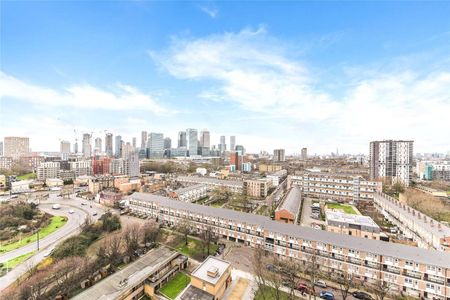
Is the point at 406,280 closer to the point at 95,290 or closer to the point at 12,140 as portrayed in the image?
the point at 95,290

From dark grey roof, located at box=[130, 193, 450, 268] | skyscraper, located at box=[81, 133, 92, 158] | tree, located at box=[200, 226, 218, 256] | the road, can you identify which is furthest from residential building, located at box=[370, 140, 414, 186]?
skyscraper, located at box=[81, 133, 92, 158]

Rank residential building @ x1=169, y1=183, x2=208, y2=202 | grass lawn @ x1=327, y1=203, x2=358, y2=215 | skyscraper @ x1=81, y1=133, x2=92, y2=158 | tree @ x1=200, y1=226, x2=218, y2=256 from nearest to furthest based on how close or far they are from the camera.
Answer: tree @ x1=200, y1=226, x2=218, y2=256 < grass lawn @ x1=327, y1=203, x2=358, y2=215 < residential building @ x1=169, y1=183, x2=208, y2=202 < skyscraper @ x1=81, y1=133, x2=92, y2=158

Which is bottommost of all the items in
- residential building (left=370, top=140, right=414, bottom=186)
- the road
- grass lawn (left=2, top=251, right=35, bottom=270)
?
grass lawn (left=2, top=251, right=35, bottom=270)

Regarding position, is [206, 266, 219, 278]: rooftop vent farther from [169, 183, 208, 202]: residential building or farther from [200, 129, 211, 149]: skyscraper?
[200, 129, 211, 149]: skyscraper

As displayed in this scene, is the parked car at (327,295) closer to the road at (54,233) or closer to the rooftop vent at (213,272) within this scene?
the rooftop vent at (213,272)

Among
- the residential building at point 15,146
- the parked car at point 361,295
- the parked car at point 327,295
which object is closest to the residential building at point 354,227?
the parked car at point 361,295

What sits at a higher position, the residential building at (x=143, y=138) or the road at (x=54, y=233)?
the residential building at (x=143, y=138)
